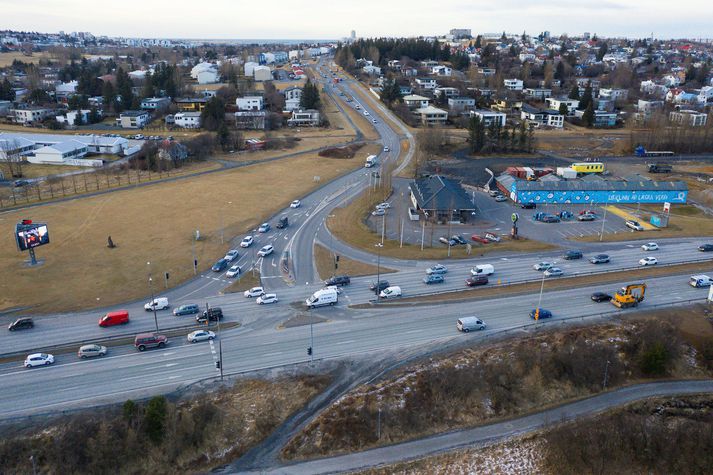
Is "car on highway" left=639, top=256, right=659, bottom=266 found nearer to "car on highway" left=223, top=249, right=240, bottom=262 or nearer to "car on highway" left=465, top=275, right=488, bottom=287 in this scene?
"car on highway" left=465, top=275, right=488, bottom=287

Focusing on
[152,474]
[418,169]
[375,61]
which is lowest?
[152,474]

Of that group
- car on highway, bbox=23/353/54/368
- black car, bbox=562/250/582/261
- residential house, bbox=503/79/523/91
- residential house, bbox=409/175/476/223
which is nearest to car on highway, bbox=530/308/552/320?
black car, bbox=562/250/582/261

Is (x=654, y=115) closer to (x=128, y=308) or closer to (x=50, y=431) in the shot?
(x=128, y=308)

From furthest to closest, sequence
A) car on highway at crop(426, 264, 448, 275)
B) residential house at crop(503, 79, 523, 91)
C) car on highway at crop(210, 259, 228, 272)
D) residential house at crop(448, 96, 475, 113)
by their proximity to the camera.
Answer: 1. residential house at crop(503, 79, 523, 91)
2. residential house at crop(448, 96, 475, 113)
3. car on highway at crop(210, 259, 228, 272)
4. car on highway at crop(426, 264, 448, 275)

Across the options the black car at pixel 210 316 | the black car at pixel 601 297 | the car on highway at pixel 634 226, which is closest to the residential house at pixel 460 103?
the car on highway at pixel 634 226

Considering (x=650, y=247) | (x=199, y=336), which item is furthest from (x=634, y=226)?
(x=199, y=336)

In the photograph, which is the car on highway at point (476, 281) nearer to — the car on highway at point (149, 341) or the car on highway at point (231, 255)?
the car on highway at point (231, 255)

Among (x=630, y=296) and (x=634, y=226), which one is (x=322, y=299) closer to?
(x=630, y=296)

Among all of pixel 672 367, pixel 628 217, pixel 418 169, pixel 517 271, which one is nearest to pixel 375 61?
pixel 418 169
